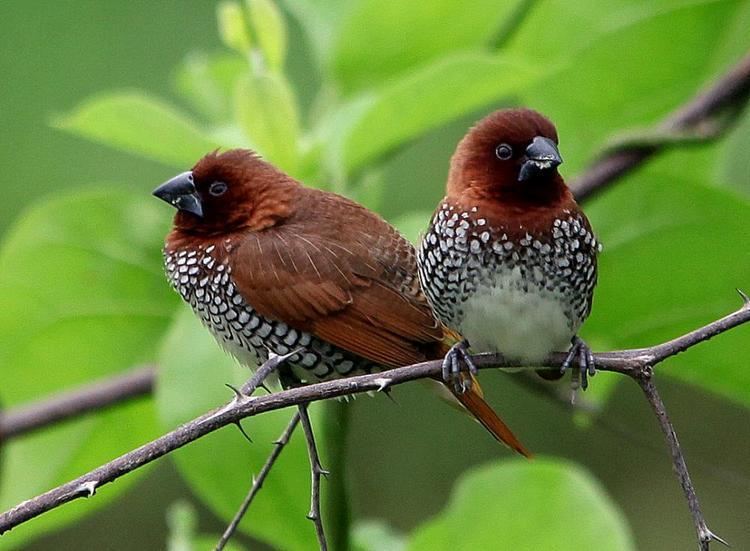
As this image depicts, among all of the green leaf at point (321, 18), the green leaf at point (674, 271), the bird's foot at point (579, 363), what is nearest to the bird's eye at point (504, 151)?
the bird's foot at point (579, 363)

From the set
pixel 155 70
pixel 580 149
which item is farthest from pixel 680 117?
pixel 155 70

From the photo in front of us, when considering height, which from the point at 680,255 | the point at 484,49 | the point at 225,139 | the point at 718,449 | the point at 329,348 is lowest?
the point at 718,449

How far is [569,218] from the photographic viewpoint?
2.83 m

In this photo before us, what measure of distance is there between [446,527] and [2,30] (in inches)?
159

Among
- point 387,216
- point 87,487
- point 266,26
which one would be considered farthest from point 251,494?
point 387,216

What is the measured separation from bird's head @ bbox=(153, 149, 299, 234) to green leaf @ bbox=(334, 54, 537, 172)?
11.6 inches

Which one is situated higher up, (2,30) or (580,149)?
(2,30)

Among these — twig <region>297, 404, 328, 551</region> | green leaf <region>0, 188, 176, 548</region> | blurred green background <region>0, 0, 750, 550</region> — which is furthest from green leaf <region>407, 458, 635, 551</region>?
green leaf <region>0, 188, 176, 548</region>

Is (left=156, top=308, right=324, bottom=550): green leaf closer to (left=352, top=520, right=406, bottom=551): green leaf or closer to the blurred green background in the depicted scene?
the blurred green background

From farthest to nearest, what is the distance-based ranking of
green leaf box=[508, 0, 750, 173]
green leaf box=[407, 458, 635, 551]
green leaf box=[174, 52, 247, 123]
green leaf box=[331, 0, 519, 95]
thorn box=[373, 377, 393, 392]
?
green leaf box=[174, 52, 247, 123] → green leaf box=[508, 0, 750, 173] → green leaf box=[331, 0, 519, 95] → green leaf box=[407, 458, 635, 551] → thorn box=[373, 377, 393, 392]

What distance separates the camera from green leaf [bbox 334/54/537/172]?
3.32 metres

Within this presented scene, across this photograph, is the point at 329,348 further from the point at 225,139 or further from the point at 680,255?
the point at 680,255

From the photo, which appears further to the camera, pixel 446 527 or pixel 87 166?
pixel 87 166

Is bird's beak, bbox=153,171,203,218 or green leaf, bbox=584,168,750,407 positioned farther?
green leaf, bbox=584,168,750,407
